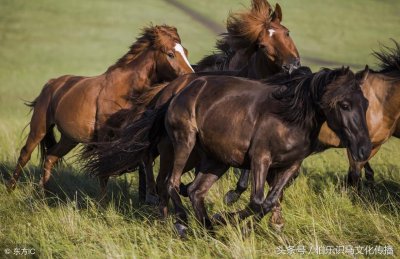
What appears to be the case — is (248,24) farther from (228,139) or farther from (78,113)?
(228,139)

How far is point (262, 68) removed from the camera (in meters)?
8.12

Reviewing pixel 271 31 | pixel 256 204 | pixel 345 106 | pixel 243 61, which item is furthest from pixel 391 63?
pixel 256 204

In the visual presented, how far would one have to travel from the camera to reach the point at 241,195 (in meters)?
8.05

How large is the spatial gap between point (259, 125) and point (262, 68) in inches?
88.0

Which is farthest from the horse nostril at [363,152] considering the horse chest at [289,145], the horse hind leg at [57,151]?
the horse hind leg at [57,151]

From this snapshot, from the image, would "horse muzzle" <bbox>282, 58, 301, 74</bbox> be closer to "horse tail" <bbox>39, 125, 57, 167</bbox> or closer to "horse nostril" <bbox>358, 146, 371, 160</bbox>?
"horse nostril" <bbox>358, 146, 371, 160</bbox>

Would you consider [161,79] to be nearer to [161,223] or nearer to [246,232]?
[161,223]

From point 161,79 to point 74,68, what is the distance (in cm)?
2654

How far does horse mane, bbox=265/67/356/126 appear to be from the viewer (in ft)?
18.4

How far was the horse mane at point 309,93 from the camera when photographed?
18.4 feet

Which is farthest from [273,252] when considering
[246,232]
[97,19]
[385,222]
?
[97,19]

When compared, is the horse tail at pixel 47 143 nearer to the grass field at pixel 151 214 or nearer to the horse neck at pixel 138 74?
the grass field at pixel 151 214

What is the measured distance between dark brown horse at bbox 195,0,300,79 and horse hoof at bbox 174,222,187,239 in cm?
226

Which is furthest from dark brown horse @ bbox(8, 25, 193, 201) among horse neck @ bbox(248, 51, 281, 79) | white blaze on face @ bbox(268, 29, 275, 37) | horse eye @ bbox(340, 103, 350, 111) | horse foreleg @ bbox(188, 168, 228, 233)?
horse eye @ bbox(340, 103, 350, 111)
